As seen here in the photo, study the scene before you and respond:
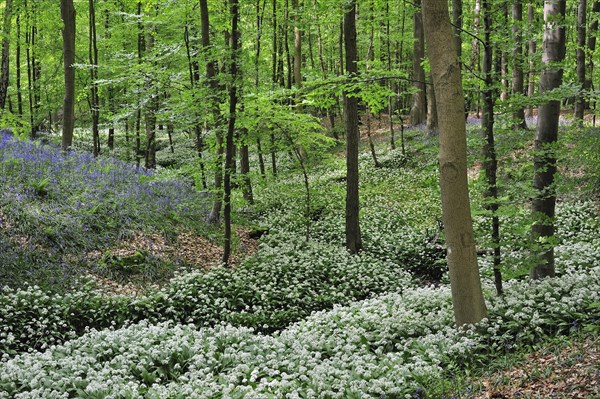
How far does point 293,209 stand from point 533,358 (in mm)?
12291

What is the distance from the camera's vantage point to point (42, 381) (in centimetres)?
579

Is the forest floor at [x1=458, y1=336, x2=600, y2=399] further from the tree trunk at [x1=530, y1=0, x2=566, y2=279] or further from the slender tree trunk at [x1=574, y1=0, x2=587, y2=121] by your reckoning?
the slender tree trunk at [x1=574, y1=0, x2=587, y2=121]

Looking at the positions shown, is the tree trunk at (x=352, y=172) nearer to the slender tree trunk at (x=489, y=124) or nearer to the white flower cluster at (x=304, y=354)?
the white flower cluster at (x=304, y=354)

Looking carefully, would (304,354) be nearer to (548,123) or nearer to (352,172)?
(548,123)

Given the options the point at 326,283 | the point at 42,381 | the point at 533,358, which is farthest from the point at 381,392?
the point at 326,283

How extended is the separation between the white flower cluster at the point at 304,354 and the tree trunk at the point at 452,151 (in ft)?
2.75

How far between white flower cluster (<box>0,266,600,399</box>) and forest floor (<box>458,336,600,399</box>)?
1.77 feet

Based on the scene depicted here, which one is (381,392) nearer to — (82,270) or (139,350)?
(139,350)

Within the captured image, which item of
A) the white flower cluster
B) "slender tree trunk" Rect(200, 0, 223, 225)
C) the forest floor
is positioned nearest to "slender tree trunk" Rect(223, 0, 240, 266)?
"slender tree trunk" Rect(200, 0, 223, 225)

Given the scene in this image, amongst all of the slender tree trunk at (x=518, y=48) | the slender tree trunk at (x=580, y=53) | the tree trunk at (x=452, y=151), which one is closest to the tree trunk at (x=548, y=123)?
the slender tree trunk at (x=518, y=48)

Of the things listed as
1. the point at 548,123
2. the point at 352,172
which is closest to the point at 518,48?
the point at 548,123

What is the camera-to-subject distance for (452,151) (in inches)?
241

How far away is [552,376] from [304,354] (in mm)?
3039

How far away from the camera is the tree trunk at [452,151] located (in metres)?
6.00
